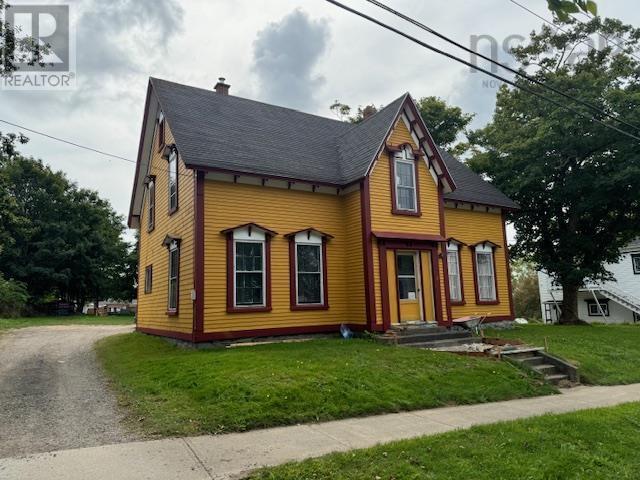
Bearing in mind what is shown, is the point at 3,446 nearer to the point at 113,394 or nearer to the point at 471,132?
the point at 113,394

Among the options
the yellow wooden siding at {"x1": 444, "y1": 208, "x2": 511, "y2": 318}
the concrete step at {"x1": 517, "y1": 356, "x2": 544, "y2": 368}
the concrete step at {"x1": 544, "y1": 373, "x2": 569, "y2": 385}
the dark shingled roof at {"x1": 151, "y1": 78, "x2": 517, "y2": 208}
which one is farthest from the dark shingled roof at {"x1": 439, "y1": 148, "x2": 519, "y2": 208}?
the concrete step at {"x1": 544, "y1": 373, "x2": 569, "y2": 385}

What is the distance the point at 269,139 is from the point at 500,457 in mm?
11857

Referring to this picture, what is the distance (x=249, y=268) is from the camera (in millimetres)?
12508

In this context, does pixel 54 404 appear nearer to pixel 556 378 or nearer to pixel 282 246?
pixel 282 246

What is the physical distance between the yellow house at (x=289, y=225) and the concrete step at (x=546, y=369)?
394 cm

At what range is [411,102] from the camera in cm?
1451

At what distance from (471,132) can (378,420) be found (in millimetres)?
27178

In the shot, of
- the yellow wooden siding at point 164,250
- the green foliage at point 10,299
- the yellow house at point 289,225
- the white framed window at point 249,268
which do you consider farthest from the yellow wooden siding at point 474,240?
the green foliage at point 10,299

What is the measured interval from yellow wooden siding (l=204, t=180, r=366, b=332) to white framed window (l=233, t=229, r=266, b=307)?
29 cm

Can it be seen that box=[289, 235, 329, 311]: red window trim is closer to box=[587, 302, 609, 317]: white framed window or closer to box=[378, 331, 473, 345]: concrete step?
box=[378, 331, 473, 345]: concrete step

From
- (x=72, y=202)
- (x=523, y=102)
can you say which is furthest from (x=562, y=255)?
(x=72, y=202)

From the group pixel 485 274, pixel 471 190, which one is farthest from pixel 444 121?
pixel 485 274

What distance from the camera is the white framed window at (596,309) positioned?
3412 centimetres

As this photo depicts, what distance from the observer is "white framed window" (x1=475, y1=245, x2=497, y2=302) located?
17203 mm
